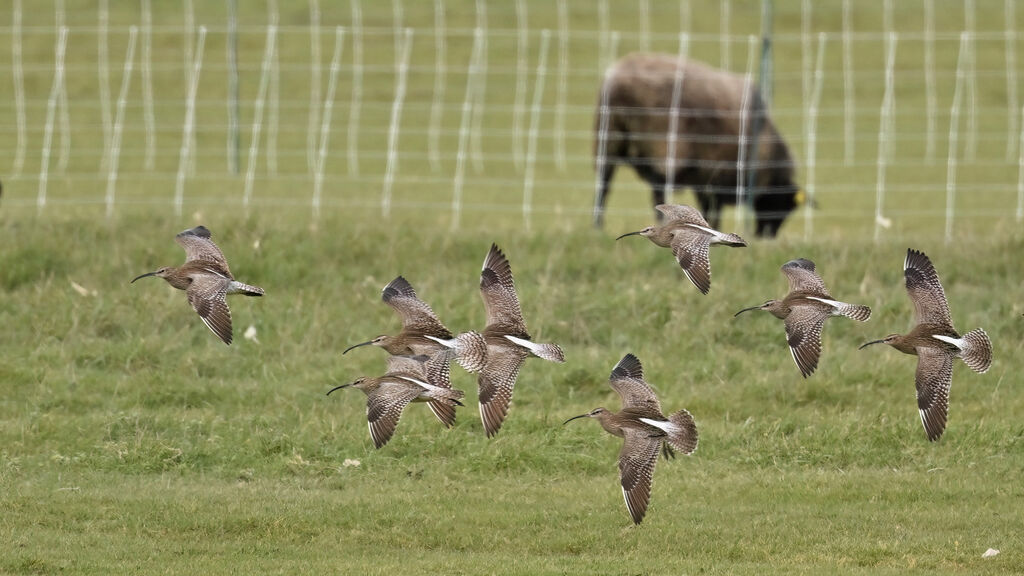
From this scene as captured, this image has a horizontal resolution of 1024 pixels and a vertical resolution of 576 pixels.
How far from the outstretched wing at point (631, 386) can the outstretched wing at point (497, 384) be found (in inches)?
26.4

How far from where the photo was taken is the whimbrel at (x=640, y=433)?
8.16 m

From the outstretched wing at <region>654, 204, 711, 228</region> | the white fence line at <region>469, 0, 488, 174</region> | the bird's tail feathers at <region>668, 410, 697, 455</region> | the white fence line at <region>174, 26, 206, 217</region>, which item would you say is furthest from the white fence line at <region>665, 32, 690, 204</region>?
the bird's tail feathers at <region>668, 410, 697, 455</region>

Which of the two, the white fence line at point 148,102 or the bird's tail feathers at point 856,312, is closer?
the bird's tail feathers at point 856,312

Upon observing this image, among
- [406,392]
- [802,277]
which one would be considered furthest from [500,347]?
[802,277]

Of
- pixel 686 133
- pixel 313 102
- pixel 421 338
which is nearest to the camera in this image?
pixel 421 338

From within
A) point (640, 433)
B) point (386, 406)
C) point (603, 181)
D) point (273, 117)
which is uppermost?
point (386, 406)

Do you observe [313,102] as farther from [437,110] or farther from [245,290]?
[245,290]

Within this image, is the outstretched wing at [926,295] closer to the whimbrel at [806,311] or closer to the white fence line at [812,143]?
the whimbrel at [806,311]

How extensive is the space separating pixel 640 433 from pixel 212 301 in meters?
2.31

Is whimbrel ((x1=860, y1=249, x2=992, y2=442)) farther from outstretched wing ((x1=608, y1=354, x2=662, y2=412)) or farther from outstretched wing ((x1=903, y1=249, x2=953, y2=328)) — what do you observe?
outstretched wing ((x1=608, y1=354, x2=662, y2=412))

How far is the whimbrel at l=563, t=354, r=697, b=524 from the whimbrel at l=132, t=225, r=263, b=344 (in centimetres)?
201

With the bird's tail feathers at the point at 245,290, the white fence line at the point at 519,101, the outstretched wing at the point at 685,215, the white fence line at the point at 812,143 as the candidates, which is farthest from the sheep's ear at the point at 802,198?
the bird's tail feathers at the point at 245,290

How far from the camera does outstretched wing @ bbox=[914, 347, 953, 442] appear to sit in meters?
8.12

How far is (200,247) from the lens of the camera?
344 inches
